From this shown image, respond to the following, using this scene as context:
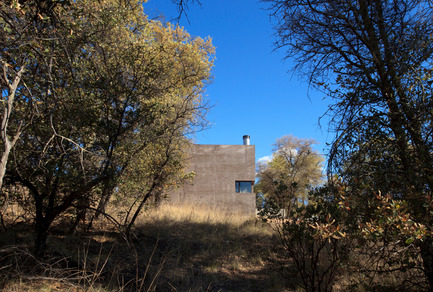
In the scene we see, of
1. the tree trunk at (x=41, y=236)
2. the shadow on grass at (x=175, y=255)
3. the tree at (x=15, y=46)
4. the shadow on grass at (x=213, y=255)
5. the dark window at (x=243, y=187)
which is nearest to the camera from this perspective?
the tree at (x=15, y=46)

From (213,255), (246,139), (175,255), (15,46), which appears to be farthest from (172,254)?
(246,139)

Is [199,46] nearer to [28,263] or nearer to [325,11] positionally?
[325,11]

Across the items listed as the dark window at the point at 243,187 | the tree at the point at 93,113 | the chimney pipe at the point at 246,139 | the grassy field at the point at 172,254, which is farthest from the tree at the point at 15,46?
the chimney pipe at the point at 246,139

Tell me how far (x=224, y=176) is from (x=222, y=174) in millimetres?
192

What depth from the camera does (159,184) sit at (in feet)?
33.4

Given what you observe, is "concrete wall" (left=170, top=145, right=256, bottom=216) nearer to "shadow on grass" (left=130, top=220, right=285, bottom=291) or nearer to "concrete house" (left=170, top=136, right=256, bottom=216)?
"concrete house" (left=170, top=136, right=256, bottom=216)

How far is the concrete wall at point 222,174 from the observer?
2031 cm

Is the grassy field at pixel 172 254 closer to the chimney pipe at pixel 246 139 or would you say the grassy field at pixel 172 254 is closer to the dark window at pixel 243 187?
the dark window at pixel 243 187

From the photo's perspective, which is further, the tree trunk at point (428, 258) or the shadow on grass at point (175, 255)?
the shadow on grass at point (175, 255)

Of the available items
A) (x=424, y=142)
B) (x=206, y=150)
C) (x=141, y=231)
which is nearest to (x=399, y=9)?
(x=424, y=142)

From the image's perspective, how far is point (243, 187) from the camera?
68.1ft

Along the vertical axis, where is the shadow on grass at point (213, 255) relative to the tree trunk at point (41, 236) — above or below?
below

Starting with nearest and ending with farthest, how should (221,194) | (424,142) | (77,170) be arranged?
1. (424,142)
2. (77,170)
3. (221,194)

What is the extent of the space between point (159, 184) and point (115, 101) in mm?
4087
